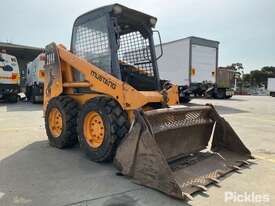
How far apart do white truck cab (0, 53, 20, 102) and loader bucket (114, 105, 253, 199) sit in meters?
14.0

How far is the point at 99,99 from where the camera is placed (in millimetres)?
4691

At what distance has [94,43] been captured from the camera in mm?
5289

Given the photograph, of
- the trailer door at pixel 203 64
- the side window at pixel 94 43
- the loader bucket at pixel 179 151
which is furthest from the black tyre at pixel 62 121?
the trailer door at pixel 203 64

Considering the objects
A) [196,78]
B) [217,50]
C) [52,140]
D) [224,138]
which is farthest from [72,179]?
[217,50]

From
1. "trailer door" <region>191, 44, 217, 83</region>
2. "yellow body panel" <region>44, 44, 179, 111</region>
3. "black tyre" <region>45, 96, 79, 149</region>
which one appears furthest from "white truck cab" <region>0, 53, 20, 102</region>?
"black tyre" <region>45, 96, 79, 149</region>

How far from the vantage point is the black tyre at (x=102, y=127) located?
14.3ft

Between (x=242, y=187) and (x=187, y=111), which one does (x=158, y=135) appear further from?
(x=242, y=187)

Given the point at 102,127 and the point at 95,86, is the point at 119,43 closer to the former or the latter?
the point at 95,86

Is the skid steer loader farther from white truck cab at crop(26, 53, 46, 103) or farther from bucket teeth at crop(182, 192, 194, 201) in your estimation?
white truck cab at crop(26, 53, 46, 103)

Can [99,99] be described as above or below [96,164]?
above

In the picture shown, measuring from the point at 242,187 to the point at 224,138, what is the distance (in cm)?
134

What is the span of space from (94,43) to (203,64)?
13.9 m

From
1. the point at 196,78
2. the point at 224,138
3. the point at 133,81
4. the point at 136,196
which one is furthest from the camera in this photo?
the point at 196,78

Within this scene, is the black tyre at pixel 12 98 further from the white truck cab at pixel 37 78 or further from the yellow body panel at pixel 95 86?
the yellow body panel at pixel 95 86
